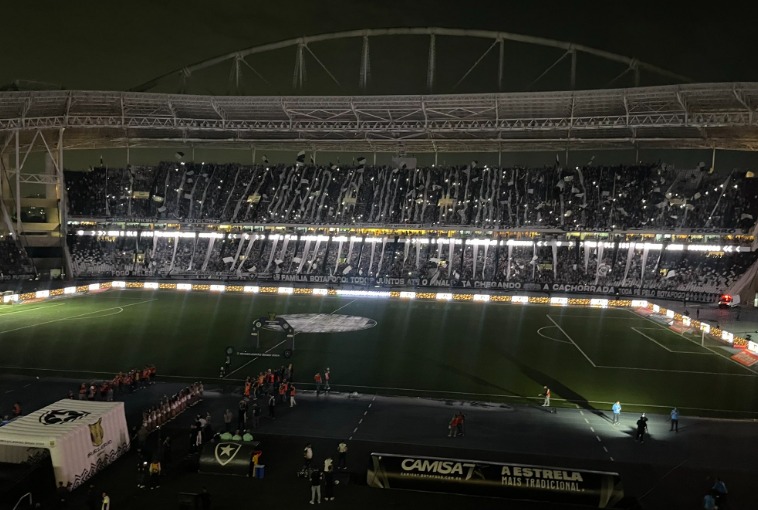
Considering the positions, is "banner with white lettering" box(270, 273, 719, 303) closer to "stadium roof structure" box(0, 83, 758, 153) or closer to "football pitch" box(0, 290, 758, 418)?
"football pitch" box(0, 290, 758, 418)

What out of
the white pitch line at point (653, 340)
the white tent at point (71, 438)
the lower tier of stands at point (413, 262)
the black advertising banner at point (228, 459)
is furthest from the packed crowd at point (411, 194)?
the black advertising banner at point (228, 459)

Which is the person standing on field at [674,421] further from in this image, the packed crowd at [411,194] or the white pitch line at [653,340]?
the packed crowd at [411,194]

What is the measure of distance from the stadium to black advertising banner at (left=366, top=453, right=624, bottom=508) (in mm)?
68

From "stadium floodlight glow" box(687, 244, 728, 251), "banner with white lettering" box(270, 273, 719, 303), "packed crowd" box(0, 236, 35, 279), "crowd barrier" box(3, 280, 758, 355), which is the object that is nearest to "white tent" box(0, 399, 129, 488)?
"crowd barrier" box(3, 280, 758, 355)

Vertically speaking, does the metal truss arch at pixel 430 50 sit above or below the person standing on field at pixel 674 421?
above

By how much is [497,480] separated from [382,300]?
46304 mm

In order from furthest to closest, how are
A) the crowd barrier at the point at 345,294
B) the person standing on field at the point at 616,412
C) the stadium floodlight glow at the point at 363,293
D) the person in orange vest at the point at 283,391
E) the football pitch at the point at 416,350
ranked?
the stadium floodlight glow at the point at 363,293, the crowd barrier at the point at 345,294, the football pitch at the point at 416,350, the person in orange vest at the point at 283,391, the person standing on field at the point at 616,412

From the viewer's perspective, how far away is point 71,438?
702 inches

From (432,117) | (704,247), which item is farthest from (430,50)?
(704,247)

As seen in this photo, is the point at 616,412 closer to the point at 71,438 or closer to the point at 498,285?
the point at 71,438

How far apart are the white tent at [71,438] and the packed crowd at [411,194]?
62241 mm

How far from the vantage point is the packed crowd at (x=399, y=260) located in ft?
223

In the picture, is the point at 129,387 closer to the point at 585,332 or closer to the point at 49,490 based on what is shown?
the point at 49,490

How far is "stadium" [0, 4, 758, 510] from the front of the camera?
18875mm
